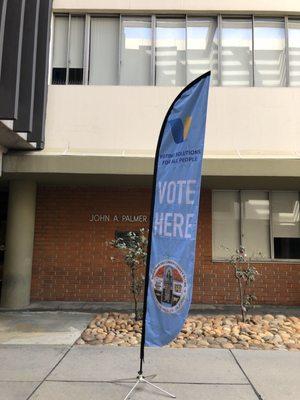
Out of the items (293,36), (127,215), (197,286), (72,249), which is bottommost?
(197,286)

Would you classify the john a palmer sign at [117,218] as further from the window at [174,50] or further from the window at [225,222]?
the window at [174,50]

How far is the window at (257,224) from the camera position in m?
Answer: 11.4

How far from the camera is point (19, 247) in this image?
1059 cm

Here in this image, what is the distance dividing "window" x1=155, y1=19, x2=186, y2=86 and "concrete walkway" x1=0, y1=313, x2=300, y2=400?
6467mm

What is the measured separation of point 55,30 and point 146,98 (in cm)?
294

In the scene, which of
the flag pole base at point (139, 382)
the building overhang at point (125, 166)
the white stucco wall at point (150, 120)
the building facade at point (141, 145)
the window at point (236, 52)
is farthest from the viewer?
the window at point (236, 52)

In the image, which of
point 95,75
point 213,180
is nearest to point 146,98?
point 95,75

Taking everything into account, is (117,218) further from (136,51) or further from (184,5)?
(184,5)

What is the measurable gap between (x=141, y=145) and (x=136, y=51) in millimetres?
2468

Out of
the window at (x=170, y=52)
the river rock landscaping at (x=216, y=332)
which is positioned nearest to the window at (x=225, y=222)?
the river rock landscaping at (x=216, y=332)

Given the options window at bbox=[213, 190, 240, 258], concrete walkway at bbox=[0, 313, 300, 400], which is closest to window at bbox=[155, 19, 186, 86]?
window at bbox=[213, 190, 240, 258]

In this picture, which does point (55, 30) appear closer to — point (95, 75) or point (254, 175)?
point (95, 75)

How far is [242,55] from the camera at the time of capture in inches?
435

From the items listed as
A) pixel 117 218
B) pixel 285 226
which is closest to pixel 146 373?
pixel 117 218
